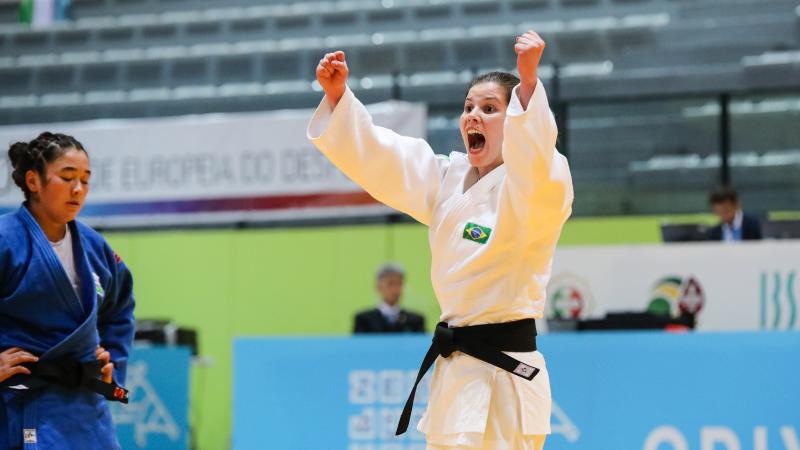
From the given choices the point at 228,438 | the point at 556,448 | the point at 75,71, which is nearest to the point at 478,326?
the point at 556,448

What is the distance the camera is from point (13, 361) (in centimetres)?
303

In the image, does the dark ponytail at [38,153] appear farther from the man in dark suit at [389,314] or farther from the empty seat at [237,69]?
the empty seat at [237,69]

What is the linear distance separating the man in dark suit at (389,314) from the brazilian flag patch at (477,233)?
520 centimetres

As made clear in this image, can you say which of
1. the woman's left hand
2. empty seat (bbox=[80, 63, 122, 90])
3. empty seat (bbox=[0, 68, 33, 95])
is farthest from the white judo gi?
empty seat (bbox=[0, 68, 33, 95])

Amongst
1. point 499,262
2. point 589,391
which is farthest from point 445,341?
point 589,391

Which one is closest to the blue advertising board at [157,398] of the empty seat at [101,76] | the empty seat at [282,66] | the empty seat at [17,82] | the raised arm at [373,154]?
the raised arm at [373,154]

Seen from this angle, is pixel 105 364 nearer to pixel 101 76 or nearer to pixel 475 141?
pixel 475 141

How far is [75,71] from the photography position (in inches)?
467

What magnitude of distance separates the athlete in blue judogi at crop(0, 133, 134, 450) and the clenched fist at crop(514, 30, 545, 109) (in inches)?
57.8

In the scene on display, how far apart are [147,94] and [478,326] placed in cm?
937

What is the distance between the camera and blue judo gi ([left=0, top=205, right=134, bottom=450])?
120 inches

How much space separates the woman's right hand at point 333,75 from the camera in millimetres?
2826

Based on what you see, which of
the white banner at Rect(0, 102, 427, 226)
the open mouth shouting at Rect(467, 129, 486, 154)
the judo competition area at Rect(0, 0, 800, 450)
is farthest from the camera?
the white banner at Rect(0, 102, 427, 226)

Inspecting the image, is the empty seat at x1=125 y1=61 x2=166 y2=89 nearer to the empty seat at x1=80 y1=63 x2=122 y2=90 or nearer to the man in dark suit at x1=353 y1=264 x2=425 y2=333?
the empty seat at x1=80 y1=63 x2=122 y2=90
